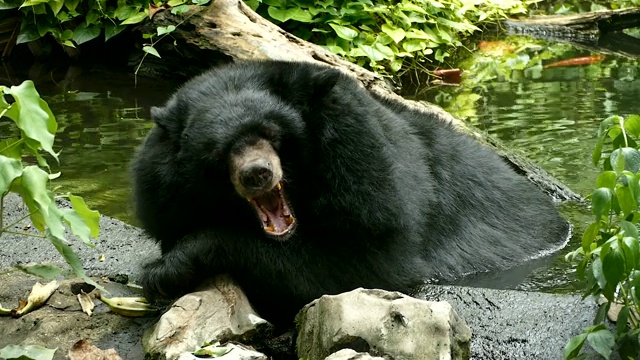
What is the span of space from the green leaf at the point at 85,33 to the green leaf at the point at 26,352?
823 cm

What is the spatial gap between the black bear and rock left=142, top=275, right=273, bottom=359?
0.20 metres

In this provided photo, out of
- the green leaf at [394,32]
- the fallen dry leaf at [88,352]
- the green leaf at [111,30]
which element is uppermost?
the fallen dry leaf at [88,352]

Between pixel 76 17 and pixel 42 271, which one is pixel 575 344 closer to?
pixel 42 271

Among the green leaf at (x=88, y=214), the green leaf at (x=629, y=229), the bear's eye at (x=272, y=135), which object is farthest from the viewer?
the bear's eye at (x=272, y=135)

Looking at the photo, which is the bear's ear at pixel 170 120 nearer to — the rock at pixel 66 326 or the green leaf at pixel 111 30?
the rock at pixel 66 326

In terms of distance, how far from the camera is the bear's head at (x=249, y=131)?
4117mm

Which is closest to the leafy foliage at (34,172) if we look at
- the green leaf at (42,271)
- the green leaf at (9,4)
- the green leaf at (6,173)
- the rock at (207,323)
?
the green leaf at (6,173)

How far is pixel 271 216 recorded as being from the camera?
14.0 feet

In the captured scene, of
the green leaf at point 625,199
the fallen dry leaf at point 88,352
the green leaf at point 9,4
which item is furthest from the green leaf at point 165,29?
the green leaf at point 625,199

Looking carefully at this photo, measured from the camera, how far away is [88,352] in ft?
12.0

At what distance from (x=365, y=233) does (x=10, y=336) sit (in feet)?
5.37

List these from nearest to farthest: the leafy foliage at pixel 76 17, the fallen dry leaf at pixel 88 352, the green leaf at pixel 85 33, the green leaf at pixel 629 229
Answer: the green leaf at pixel 629 229
the fallen dry leaf at pixel 88 352
the leafy foliage at pixel 76 17
the green leaf at pixel 85 33

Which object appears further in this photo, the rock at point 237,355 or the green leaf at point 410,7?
the green leaf at point 410,7

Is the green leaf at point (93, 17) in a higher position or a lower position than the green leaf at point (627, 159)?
lower
